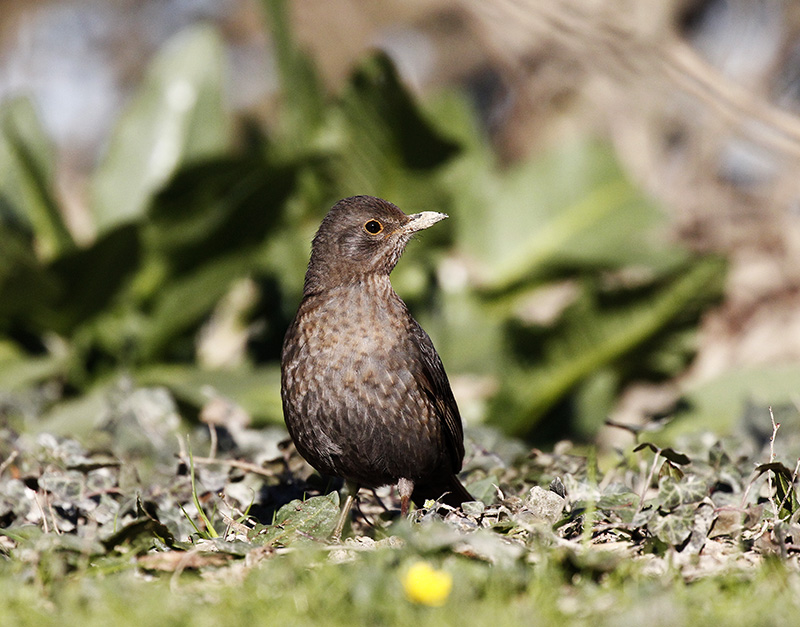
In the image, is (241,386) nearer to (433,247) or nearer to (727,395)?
(433,247)

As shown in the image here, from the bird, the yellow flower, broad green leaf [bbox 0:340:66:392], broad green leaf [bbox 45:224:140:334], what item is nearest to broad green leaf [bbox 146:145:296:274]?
broad green leaf [bbox 45:224:140:334]

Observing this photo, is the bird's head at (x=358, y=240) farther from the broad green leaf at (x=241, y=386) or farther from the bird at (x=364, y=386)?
the broad green leaf at (x=241, y=386)

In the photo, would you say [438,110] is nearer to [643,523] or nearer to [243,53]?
[643,523]

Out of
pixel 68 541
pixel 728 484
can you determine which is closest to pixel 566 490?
pixel 728 484

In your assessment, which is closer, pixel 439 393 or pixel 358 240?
pixel 439 393

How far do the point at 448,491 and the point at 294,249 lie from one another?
312 centimetres

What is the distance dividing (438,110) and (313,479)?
361cm

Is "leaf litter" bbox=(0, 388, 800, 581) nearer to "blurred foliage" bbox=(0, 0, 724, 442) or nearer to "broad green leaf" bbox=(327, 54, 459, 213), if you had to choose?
"blurred foliage" bbox=(0, 0, 724, 442)

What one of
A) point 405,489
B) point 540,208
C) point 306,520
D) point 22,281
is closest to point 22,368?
point 22,281

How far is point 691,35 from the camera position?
31.5ft

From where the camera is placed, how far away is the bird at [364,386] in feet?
12.7

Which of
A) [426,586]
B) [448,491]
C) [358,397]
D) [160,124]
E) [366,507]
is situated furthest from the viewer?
[160,124]

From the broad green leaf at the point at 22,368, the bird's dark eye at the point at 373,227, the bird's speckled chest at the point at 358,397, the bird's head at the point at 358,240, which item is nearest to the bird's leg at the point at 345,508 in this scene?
the bird's speckled chest at the point at 358,397

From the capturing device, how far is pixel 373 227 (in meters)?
4.41
